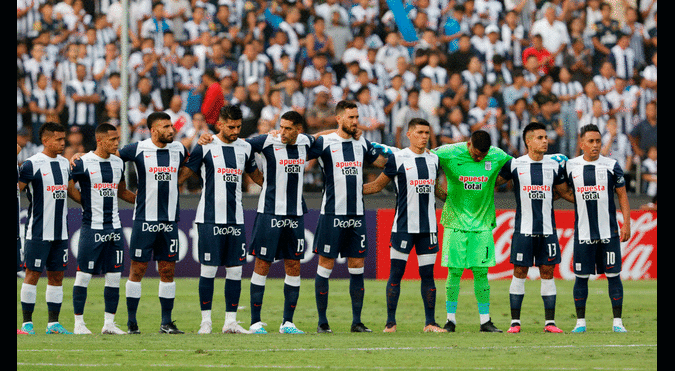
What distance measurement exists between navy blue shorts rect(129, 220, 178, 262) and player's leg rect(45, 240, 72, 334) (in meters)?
0.93

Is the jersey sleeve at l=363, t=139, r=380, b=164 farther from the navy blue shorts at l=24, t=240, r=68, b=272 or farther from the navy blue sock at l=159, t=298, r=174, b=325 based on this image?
the navy blue shorts at l=24, t=240, r=68, b=272

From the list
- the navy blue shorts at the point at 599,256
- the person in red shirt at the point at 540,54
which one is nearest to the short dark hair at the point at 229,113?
the navy blue shorts at the point at 599,256

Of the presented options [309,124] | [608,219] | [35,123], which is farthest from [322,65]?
[608,219]

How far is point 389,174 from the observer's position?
10.9 m

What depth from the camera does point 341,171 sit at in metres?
10.8

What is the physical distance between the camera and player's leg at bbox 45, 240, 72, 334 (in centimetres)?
1069

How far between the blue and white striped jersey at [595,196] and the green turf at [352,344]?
3.86ft

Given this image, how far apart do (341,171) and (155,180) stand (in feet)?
6.90

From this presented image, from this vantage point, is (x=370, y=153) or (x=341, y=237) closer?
(x=341, y=237)

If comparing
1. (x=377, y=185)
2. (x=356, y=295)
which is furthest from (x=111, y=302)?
(x=377, y=185)

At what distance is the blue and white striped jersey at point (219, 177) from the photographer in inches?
414

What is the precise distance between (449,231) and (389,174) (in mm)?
957

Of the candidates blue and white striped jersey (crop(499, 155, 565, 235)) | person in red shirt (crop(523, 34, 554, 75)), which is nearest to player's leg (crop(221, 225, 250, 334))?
blue and white striped jersey (crop(499, 155, 565, 235))

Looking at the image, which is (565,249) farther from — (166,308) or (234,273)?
(166,308)
